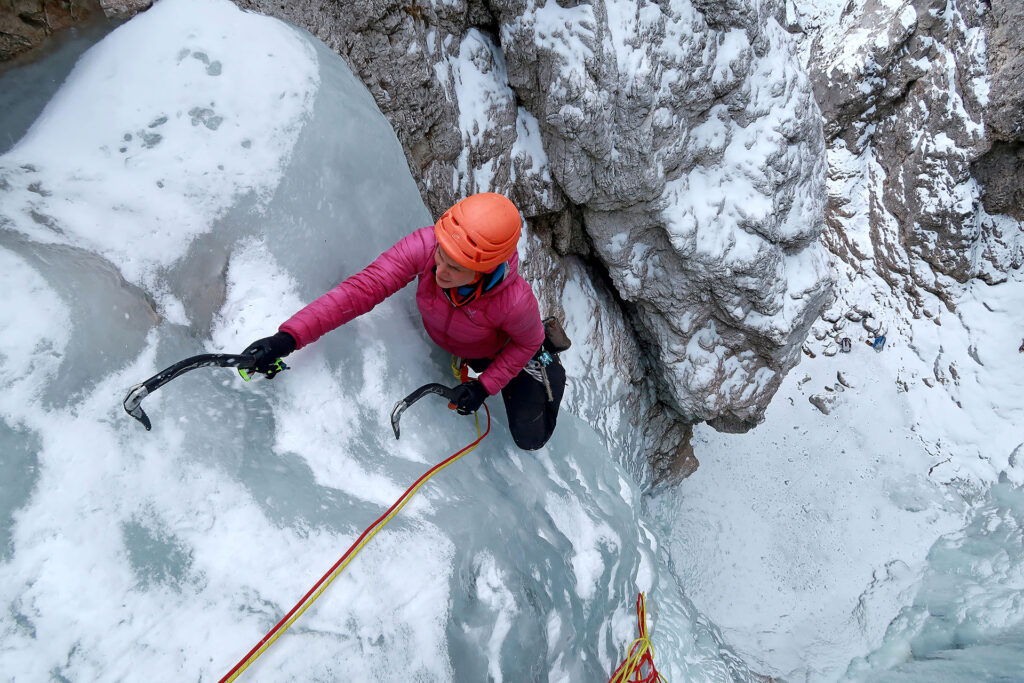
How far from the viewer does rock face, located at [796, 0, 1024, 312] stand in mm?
6133

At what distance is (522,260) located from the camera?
3.88 meters

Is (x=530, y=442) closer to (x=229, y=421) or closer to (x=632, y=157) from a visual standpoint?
(x=229, y=421)

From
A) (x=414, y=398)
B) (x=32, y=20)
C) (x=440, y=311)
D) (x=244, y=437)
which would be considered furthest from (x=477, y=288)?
(x=32, y=20)

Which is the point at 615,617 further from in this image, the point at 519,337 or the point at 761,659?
the point at 761,659

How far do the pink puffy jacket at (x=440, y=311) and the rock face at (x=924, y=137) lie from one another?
691cm

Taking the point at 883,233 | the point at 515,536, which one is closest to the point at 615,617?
the point at 515,536

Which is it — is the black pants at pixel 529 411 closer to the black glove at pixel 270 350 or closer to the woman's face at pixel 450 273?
the woman's face at pixel 450 273

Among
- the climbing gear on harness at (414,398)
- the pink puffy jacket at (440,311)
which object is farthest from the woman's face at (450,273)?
the climbing gear on harness at (414,398)

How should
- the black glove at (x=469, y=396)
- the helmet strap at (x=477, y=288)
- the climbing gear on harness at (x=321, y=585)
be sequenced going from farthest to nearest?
the black glove at (x=469, y=396), the helmet strap at (x=477, y=288), the climbing gear on harness at (x=321, y=585)

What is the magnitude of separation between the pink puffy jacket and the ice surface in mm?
149

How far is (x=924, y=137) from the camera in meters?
6.91

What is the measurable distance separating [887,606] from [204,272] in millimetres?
6930

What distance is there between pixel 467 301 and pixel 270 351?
0.61 meters

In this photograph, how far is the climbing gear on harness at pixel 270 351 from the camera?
1.48 m
